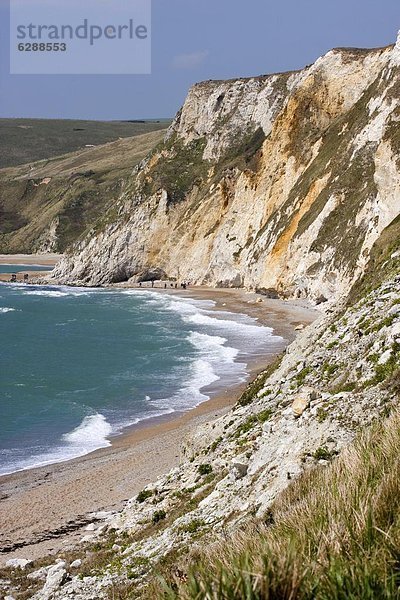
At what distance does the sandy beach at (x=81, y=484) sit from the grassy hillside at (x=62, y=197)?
111 meters

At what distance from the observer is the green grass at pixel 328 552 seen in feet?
10.7

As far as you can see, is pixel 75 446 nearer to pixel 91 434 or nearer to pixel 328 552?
pixel 91 434

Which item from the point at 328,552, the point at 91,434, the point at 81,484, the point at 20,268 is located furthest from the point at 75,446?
the point at 20,268

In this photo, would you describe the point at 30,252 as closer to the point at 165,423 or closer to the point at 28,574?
the point at 165,423

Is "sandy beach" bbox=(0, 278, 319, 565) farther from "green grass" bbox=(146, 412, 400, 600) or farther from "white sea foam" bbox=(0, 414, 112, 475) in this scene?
"green grass" bbox=(146, 412, 400, 600)

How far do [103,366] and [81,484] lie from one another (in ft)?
65.2

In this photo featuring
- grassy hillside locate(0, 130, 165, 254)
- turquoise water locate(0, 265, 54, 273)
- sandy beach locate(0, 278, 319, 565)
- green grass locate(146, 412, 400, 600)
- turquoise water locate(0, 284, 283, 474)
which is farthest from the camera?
grassy hillside locate(0, 130, 165, 254)

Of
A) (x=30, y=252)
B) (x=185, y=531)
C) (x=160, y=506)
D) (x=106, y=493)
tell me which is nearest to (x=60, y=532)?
(x=106, y=493)

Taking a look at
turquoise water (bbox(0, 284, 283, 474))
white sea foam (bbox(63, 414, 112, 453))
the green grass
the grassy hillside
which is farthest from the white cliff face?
the grassy hillside

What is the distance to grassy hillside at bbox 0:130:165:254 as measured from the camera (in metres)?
147

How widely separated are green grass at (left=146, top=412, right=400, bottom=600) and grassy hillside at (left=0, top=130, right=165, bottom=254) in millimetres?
131188

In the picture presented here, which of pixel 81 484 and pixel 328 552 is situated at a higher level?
pixel 328 552

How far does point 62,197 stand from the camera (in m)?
160

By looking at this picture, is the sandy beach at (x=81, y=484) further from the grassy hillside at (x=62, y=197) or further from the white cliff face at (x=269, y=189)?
the grassy hillside at (x=62, y=197)
